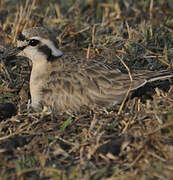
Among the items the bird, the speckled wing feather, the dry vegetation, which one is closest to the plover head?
the bird

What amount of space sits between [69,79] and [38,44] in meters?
0.59

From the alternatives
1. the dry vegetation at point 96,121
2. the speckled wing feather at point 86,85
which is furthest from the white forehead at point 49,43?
the dry vegetation at point 96,121

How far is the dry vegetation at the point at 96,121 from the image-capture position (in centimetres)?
344

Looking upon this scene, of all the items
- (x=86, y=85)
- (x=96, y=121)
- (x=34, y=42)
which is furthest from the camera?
(x=34, y=42)

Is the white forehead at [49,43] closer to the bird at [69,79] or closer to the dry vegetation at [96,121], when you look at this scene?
Answer: the bird at [69,79]

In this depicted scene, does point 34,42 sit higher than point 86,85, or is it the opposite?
point 34,42

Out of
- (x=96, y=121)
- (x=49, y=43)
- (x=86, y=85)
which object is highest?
(x=49, y=43)

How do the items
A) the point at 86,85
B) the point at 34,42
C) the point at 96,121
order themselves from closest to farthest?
the point at 96,121 → the point at 86,85 → the point at 34,42

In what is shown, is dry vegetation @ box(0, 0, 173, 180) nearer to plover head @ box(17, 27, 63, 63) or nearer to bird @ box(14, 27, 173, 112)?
bird @ box(14, 27, 173, 112)

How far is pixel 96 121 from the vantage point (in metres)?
4.01

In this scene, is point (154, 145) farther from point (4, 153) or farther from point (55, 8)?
point (55, 8)

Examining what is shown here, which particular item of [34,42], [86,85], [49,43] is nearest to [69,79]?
[86,85]

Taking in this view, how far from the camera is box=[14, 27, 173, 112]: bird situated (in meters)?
4.39

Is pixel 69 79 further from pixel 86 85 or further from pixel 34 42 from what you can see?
pixel 34 42
